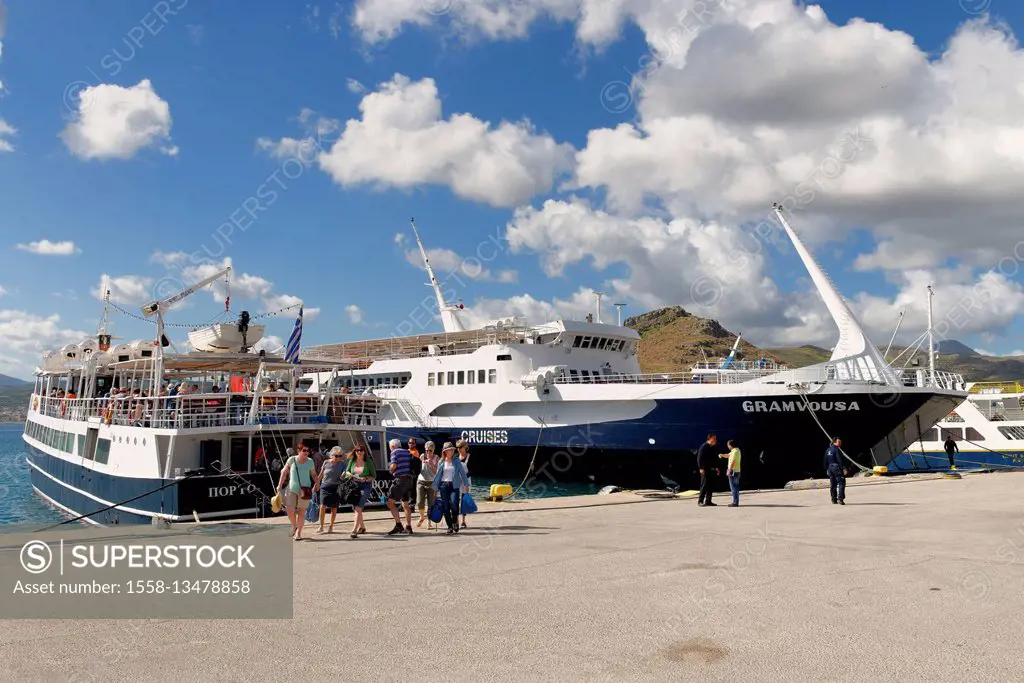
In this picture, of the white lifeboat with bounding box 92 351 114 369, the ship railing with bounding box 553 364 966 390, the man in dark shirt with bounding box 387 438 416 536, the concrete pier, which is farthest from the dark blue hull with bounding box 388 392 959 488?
the man in dark shirt with bounding box 387 438 416 536

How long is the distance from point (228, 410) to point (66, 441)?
11.1 metres

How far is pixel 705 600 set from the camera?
22.9 feet

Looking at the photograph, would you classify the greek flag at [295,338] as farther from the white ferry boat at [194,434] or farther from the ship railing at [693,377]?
the ship railing at [693,377]

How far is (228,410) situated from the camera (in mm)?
19750

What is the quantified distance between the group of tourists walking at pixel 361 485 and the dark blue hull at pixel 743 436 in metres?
18.5

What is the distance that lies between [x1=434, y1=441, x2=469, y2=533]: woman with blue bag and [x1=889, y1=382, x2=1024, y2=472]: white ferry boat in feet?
101

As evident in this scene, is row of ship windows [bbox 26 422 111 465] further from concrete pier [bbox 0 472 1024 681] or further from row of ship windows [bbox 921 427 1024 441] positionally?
row of ship windows [bbox 921 427 1024 441]

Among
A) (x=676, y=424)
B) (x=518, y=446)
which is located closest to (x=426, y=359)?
(x=518, y=446)

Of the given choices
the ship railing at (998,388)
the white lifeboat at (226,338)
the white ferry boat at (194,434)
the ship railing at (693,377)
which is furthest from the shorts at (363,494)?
the ship railing at (998,388)

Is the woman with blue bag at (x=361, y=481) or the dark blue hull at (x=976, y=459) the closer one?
the woman with blue bag at (x=361, y=481)

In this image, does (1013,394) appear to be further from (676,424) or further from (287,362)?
(287,362)

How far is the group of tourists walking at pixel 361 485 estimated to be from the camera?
440 inches

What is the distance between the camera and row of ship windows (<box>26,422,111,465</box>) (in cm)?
2280

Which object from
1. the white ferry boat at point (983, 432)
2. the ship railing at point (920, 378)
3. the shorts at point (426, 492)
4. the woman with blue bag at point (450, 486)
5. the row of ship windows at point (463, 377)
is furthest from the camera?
the white ferry boat at point (983, 432)
